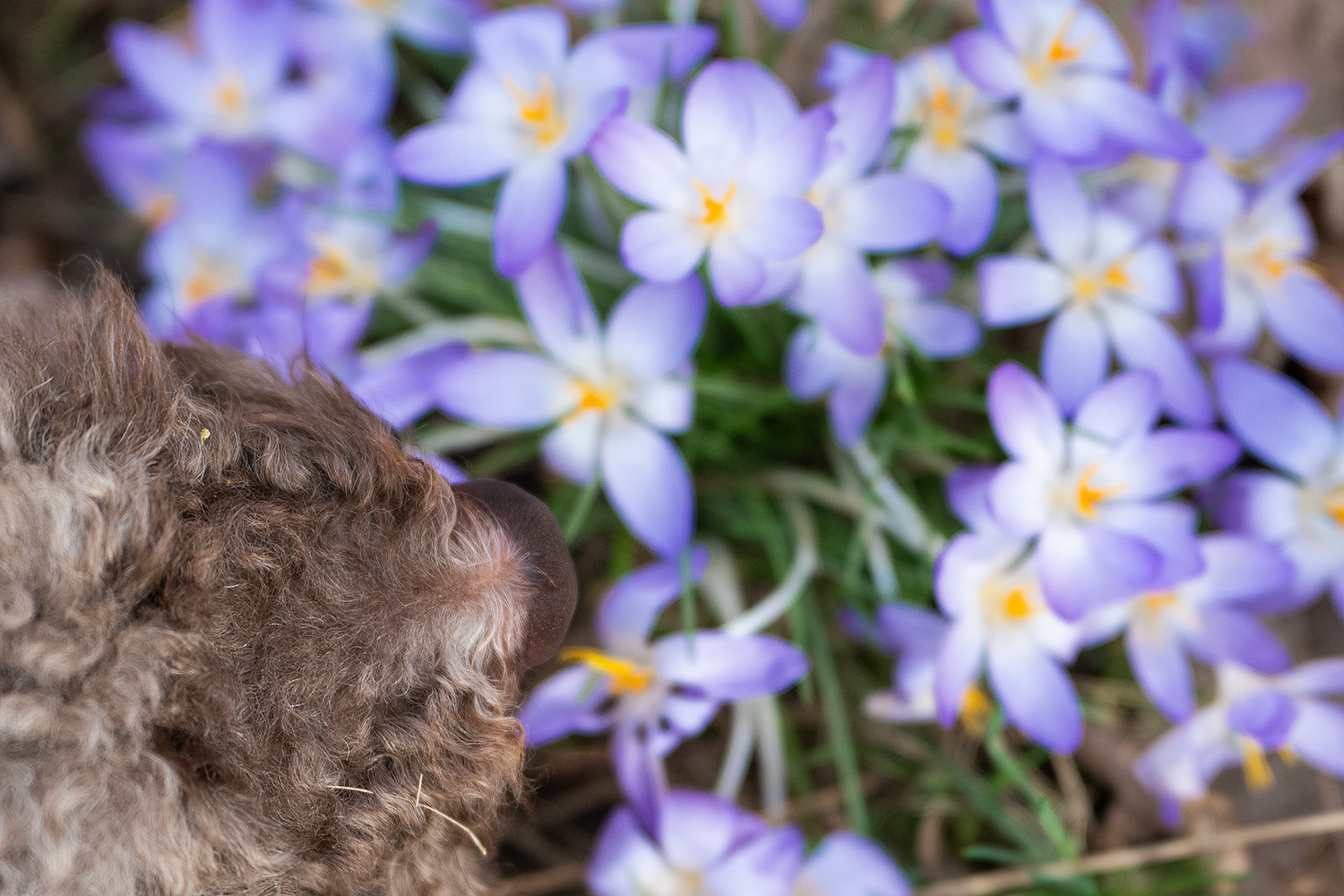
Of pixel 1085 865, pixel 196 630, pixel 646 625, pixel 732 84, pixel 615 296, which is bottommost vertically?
pixel 1085 865

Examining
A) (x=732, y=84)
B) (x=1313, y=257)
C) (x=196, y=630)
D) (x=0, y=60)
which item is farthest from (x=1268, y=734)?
(x=0, y=60)

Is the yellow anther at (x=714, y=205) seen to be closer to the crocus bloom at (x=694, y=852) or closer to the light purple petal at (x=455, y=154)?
the light purple petal at (x=455, y=154)

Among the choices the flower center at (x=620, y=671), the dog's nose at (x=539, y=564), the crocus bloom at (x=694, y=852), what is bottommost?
the crocus bloom at (x=694, y=852)

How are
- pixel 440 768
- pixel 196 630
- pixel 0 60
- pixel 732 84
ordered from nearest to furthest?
pixel 196 630 → pixel 440 768 → pixel 732 84 → pixel 0 60

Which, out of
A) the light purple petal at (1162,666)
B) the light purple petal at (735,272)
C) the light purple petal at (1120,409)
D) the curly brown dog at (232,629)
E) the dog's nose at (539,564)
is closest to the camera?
the curly brown dog at (232,629)

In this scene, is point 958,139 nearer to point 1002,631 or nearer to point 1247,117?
point 1247,117

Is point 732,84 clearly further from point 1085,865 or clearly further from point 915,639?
point 1085,865

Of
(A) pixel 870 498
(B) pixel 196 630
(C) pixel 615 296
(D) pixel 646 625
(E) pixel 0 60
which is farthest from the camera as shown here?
(E) pixel 0 60

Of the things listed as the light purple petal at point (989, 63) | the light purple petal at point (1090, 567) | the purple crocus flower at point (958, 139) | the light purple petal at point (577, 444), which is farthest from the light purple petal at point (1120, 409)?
the light purple petal at point (577, 444)
